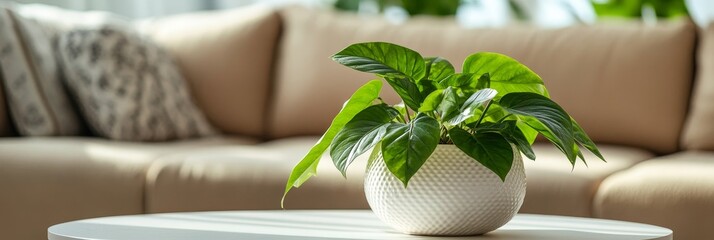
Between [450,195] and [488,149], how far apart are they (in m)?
0.08

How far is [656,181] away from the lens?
1850 millimetres

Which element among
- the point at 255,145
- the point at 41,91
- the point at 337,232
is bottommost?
the point at 255,145

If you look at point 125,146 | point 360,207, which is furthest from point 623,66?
point 125,146

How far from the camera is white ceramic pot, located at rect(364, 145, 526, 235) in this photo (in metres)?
1.19

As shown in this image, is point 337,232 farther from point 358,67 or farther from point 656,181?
point 656,181

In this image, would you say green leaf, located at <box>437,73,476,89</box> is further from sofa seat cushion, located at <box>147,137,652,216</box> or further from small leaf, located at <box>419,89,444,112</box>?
sofa seat cushion, located at <box>147,137,652,216</box>

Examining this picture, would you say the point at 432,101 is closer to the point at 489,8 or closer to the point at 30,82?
the point at 30,82

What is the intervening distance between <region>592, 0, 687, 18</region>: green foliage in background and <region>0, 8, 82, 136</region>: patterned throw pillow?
5.03ft

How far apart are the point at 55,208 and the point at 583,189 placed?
1.03 metres

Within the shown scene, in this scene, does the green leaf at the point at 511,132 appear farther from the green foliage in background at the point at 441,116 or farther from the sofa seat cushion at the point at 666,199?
the sofa seat cushion at the point at 666,199

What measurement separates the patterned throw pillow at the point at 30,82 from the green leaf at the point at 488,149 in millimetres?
1606

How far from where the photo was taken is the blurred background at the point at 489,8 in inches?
122

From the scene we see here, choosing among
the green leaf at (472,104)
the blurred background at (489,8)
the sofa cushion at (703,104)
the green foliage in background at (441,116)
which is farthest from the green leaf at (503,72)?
the blurred background at (489,8)

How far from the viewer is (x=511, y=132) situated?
120 centimetres
